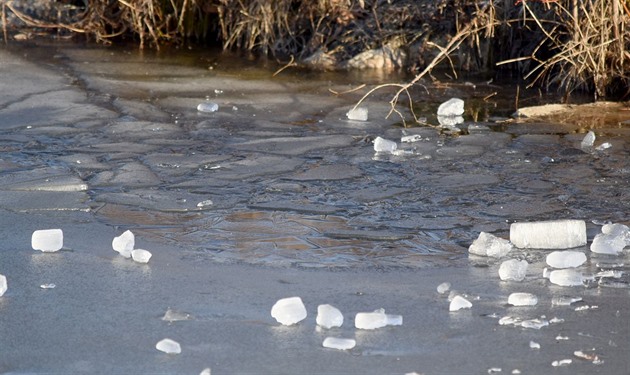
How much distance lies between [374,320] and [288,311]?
0.86 ft

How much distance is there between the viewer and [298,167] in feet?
16.5

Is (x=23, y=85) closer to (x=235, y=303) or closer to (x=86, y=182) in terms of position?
(x=86, y=182)

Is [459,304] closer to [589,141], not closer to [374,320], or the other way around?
[374,320]

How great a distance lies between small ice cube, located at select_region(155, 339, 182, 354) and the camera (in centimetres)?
285

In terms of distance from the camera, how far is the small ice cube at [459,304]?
3.21 metres

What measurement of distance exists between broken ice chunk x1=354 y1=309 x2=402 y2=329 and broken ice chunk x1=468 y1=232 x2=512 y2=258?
783mm

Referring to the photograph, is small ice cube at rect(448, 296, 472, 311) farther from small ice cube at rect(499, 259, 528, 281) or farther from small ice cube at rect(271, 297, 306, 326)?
small ice cube at rect(271, 297, 306, 326)

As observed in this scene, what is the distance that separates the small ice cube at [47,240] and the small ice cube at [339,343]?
1304mm

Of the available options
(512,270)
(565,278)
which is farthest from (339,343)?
(565,278)

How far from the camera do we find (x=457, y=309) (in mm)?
3217

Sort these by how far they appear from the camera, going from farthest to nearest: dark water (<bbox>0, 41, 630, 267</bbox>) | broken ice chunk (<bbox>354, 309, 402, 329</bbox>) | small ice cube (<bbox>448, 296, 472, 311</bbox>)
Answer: dark water (<bbox>0, 41, 630, 267</bbox>) < small ice cube (<bbox>448, 296, 472, 311</bbox>) < broken ice chunk (<bbox>354, 309, 402, 329</bbox>)

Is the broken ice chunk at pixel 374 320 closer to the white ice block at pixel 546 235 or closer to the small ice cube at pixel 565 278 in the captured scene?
the small ice cube at pixel 565 278

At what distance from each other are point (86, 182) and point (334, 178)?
1.16 metres

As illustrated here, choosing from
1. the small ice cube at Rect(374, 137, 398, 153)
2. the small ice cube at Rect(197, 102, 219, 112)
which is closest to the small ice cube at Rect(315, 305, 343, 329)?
the small ice cube at Rect(374, 137, 398, 153)
